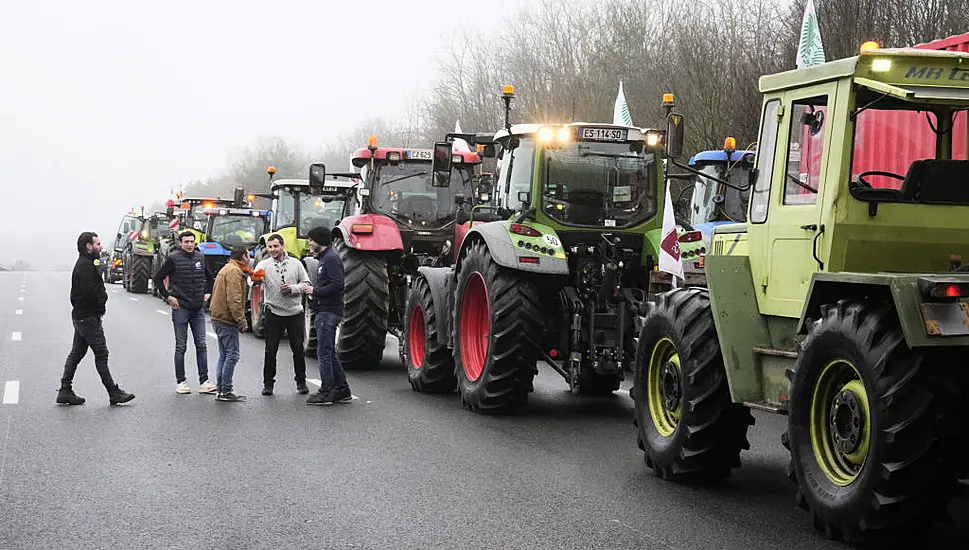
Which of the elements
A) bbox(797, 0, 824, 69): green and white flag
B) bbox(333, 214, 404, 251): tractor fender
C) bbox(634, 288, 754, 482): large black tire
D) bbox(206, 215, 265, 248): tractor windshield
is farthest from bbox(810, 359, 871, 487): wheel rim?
bbox(206, 215, 265, 248): tractor windshield

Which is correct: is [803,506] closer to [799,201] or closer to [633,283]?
[799,201]

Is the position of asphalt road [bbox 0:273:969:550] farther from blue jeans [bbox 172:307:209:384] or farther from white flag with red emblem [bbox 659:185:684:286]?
white flag with red emblem [bbox 659:185:684:286]

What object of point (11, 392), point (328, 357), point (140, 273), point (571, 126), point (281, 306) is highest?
point (571, 126)

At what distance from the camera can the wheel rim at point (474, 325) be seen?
12.5 metres

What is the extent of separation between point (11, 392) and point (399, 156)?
578 centimetres

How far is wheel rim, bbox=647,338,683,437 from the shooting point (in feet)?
28.2

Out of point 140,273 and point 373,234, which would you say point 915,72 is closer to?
point 373,234

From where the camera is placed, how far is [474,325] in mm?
12695

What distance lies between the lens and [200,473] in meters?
9.00

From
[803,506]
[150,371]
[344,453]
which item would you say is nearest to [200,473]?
[344,453]

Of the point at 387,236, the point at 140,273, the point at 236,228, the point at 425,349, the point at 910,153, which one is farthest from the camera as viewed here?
the point at 140,273

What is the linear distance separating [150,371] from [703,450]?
31.3ft

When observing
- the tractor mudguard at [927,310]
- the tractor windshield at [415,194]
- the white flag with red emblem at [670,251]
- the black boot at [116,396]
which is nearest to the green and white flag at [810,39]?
the tractor windshield at [415,194]

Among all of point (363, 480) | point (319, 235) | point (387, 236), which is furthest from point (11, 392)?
point (363, 480)
